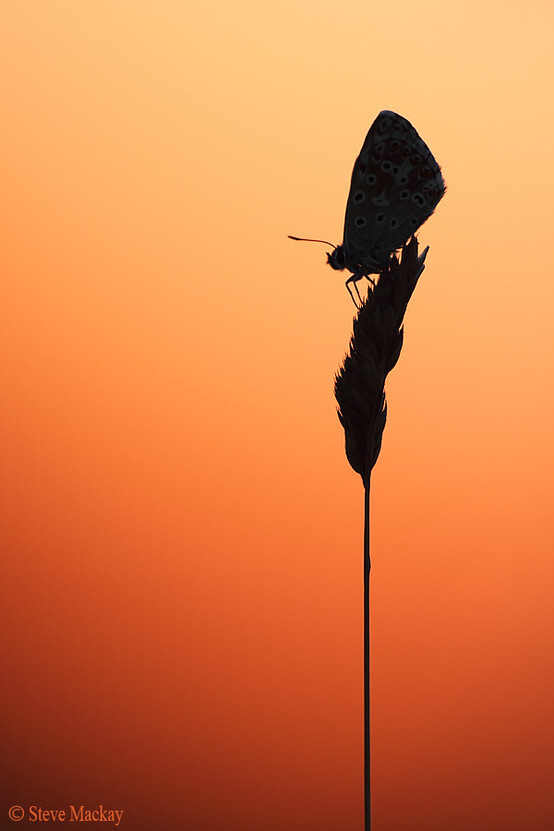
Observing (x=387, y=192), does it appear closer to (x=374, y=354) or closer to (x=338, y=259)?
(x=338, y=259)

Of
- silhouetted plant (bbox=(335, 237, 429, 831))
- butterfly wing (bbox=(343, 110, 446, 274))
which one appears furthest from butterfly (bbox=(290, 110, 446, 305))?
silhouetted plant (bbox=(335, 237, 429, 831))

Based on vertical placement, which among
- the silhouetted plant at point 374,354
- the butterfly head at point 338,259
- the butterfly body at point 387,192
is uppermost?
the butterfly body at point 387,192

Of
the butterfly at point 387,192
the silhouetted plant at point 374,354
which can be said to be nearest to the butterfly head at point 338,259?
the butterfly at point 387,192

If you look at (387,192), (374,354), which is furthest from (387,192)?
(374,354)

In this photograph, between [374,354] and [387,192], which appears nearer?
[374,354]

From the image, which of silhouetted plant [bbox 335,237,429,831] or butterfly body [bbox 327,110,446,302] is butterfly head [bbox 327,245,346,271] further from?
silhouetted plant [bbox 335,237,429,831]

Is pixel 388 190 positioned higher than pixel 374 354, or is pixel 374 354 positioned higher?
pixel 388 190

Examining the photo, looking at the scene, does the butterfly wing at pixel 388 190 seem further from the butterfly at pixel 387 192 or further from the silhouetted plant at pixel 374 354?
the silhouetted plant at pixel 374 354

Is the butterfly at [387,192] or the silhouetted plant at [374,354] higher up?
the butterfly at [387,192]
